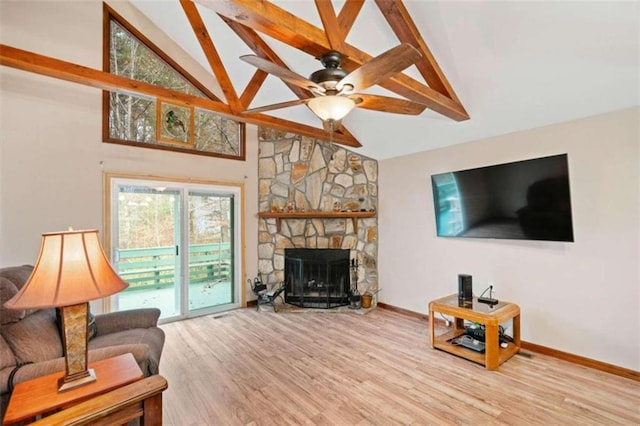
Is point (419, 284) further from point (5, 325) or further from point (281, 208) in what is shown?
point (5, 325)

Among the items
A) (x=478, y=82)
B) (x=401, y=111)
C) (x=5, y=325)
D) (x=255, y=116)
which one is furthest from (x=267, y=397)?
(x=478, y=82)

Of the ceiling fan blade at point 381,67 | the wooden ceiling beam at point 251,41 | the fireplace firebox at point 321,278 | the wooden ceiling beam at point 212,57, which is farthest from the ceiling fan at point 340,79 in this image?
the fireplace firebox at point 321,278

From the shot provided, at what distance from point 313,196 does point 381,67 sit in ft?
11.1

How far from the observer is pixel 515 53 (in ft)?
8.30

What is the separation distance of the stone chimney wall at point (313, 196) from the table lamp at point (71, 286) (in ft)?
11.5

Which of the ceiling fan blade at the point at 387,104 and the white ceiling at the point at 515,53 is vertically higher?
the white ceiling at the point at 515,53

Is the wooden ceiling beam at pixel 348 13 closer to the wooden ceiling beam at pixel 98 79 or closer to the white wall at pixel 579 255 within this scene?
the wooden ceiling beam at pixel 98 79

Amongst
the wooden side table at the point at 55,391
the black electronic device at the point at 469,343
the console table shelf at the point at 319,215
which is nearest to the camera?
the wooden side table at the point at 55,391

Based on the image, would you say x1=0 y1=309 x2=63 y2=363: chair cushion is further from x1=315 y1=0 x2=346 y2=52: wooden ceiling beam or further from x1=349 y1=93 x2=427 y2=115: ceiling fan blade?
x1=315 y1=0 x2=346 y2=52: wooden ceiling beam

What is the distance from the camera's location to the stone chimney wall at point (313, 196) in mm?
4910

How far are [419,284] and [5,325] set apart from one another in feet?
13.7

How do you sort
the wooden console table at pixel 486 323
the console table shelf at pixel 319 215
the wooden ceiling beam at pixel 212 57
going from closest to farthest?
the wooden console table at pixel 486 323 < the wooden ceiling beam at pixel 212 57 < the console table shelf at pixel 319 215

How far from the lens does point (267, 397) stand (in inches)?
96.8

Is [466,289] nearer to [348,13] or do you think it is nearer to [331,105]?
[331,105]
